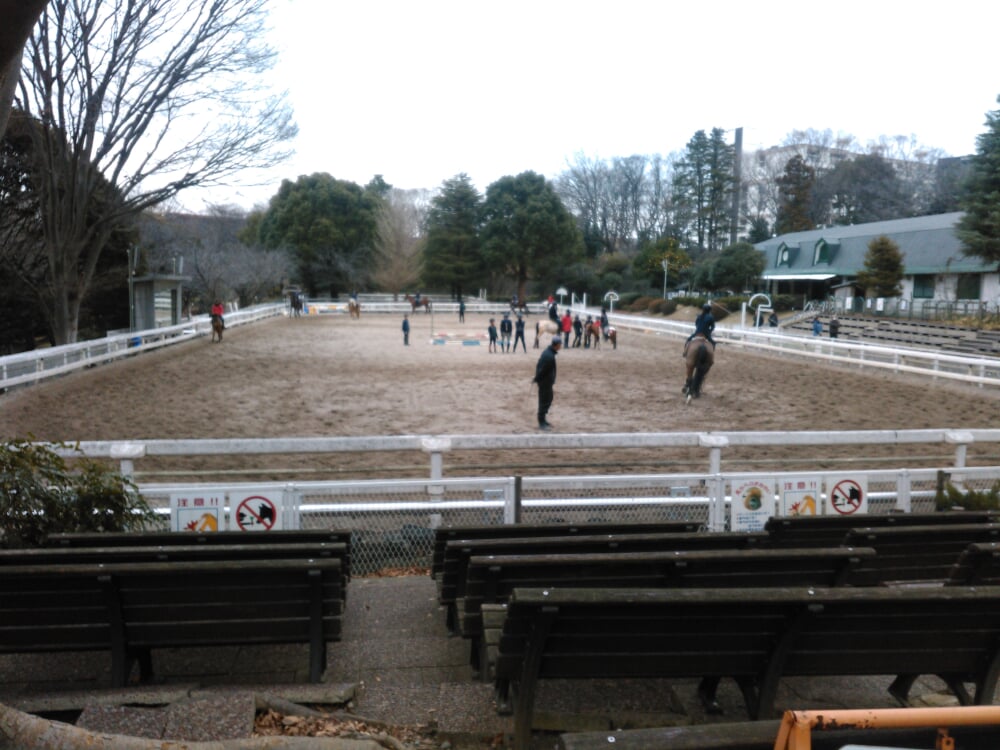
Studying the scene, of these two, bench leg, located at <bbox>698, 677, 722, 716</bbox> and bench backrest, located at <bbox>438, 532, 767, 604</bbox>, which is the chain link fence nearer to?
bench backrest, located at <bbox>438, 532, 767, 604</bbox>

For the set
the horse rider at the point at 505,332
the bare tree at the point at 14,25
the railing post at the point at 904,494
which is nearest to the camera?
the bare tree at the point at 14,25

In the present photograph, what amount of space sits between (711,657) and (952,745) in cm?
122

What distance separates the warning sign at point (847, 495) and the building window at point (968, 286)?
39992 mm

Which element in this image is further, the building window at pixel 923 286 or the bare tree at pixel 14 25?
the building window at pixel 923 286

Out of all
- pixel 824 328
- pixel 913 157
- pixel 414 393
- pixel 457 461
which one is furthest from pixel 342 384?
pixel 913 157

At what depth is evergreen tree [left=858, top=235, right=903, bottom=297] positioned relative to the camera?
41625 mm

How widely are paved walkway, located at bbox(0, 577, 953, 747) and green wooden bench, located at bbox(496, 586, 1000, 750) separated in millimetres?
260

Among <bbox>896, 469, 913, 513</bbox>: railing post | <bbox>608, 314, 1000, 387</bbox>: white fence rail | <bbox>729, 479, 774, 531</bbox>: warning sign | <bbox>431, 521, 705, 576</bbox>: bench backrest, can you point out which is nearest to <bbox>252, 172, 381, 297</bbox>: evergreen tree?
<bbox>608, 314, 1000, 387</bbox>: white fence rail

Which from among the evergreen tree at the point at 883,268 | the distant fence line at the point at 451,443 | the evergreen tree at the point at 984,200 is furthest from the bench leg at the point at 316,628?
the evergreen tree at the point at 883,268

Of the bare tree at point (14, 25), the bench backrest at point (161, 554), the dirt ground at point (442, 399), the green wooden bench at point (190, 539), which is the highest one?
the bare tree at point (14, 25)

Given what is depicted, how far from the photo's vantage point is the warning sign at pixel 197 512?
578cm

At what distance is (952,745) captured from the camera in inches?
76.6

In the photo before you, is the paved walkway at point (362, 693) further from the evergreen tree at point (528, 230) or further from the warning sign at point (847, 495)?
the evergreen tree at point (528, 230)

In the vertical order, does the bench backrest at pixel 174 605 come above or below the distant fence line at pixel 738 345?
above
